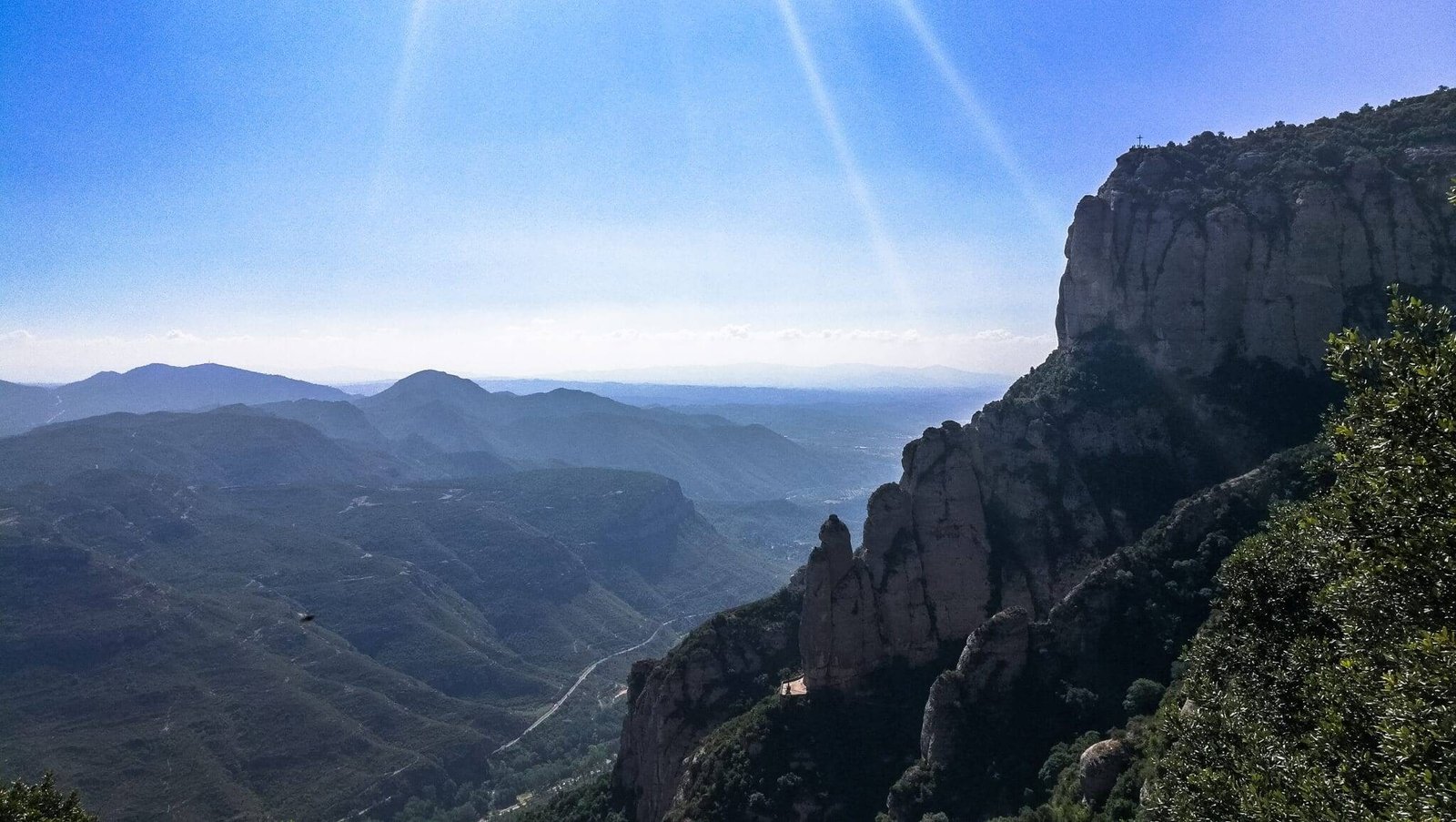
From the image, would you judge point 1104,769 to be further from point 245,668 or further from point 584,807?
point 245,668

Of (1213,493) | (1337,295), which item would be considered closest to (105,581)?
(1213,493)

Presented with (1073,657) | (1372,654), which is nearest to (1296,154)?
Result: (1073,657)

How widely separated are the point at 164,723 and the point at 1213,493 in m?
143

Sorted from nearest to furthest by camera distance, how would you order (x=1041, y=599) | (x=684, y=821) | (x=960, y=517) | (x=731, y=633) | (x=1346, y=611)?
(x=1346, y=611)
(x=684, y=821)
(x=1041, y=599)
(x=960, y=517)
(x=731, y=633)

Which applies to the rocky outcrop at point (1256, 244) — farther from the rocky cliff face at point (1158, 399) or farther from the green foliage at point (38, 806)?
the green foliage at point (38, 806)

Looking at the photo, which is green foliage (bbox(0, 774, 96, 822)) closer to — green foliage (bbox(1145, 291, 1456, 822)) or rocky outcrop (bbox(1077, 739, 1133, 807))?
green foliage (bbox(1145, 291, 1456, 822))

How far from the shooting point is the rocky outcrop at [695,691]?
6281 centimetres

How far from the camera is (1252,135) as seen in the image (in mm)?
79250

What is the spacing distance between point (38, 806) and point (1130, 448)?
2859 inches

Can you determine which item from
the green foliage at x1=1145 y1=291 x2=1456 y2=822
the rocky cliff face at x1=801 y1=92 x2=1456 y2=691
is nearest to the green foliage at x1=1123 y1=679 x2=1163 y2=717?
the rocky cliff face at x1=801 y1=92 x2=1456 y2=691

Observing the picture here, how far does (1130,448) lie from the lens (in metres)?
64.5

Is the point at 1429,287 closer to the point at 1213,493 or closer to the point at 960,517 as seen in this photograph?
the point at 1213,493

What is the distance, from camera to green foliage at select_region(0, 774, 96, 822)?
2870 centimetres

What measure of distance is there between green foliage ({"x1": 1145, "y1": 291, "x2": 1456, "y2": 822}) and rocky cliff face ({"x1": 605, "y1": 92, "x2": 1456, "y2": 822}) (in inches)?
1000
